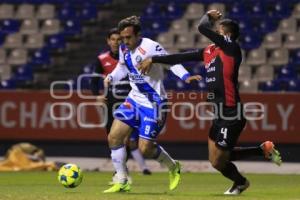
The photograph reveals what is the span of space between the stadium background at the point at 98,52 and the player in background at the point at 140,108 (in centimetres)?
762

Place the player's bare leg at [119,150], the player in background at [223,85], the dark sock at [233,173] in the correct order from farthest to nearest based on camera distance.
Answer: the player's bare leg at [119,150] < the dark sock at [233,173] < the player in background at [223,85]

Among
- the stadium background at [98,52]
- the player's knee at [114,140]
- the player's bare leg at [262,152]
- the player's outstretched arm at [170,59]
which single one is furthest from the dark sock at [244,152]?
the stadium background at [98,52]

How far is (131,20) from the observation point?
42.2ft

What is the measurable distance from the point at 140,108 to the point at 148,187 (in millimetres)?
2327

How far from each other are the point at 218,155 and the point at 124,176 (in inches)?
52.9

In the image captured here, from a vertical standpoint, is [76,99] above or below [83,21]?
below

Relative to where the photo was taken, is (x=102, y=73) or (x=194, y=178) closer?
(x=102, y=73)

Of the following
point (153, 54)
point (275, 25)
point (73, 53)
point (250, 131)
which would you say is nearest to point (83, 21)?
point (73, 53)

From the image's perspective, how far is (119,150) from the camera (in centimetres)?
1317

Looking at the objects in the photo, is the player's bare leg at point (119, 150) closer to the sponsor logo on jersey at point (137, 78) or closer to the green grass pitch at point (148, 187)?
the green grass pitch at point (148, 187)

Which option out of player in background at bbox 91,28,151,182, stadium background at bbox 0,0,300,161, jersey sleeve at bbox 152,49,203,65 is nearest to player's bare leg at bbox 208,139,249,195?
jersey sleeve at bbox 152,49,203,65

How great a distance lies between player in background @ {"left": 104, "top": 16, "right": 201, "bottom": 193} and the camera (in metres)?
13.0

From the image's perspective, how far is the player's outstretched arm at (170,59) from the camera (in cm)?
1234

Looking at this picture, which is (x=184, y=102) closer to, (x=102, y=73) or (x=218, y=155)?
(x=102, y=73)
